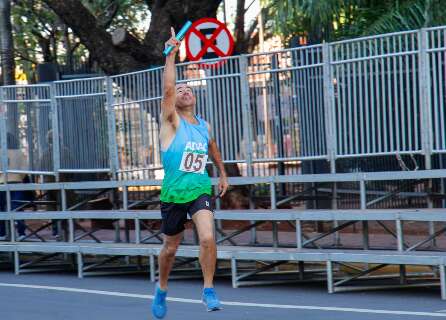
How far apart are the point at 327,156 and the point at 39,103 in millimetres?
5160

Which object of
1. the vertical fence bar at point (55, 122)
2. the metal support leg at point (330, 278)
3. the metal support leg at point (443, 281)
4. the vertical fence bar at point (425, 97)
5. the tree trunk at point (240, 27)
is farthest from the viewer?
the tree trunk at point (240, 27)

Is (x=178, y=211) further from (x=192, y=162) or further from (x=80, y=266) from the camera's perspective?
(x=80, y=266)

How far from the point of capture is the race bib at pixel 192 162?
10.4 m

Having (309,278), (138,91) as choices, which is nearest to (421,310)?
(309,278)

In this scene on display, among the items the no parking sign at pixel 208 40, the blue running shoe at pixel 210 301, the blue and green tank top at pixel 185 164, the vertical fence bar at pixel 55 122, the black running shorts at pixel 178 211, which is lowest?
the blue running shoe at pixel 210 301

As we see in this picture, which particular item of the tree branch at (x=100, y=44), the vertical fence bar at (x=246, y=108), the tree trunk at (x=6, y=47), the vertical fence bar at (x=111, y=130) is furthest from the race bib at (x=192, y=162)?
the tree trunk at (x=6, y=47)

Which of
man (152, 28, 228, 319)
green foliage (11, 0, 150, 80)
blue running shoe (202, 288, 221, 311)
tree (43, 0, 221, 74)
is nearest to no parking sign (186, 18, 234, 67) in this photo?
tree (43, 0, 221, 74)

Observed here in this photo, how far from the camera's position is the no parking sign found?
1730cm

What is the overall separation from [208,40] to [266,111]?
294cm

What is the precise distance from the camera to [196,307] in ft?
37.4

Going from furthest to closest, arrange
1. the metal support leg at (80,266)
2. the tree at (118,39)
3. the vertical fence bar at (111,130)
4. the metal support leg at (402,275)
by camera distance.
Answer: the tree at (118,39)
the vertical fence bar at (111,130)
the metal support leg at (80,266)
the metal support leg at (402,275)

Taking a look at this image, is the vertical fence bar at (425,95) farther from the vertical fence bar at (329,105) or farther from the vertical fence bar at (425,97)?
the vertical fence bar at (329,105)

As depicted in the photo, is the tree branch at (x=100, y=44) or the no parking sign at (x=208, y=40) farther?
the tree branch at (x=100, y=44)

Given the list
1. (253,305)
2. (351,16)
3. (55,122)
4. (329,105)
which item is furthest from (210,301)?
(351,16)
